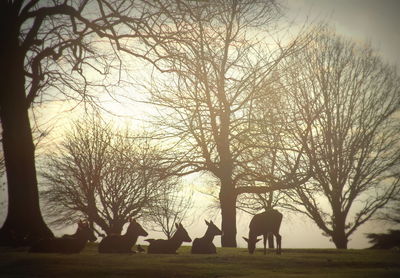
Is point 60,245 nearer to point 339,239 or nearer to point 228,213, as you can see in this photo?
point 228,213

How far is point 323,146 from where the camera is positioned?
27.9m

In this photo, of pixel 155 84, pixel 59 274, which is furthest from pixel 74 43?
pixel 59 274

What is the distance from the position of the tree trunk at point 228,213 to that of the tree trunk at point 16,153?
10.5m

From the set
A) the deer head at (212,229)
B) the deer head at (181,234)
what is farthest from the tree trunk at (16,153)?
the deer head at (212,229)

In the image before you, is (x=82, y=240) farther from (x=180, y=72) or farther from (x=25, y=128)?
(x=180, y=72)

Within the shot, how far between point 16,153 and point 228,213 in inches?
473

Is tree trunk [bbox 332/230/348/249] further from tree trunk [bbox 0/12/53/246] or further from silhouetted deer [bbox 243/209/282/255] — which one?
tree trunk [bbox 0/12/53/246]

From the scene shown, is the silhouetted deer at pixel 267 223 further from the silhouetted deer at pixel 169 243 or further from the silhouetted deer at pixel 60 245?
the silhouetted deer at pixel 60 245

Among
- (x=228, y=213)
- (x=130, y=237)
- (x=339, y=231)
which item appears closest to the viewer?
(x=130, y=237)

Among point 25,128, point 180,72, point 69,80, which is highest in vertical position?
point 69,80

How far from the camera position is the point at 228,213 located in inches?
990

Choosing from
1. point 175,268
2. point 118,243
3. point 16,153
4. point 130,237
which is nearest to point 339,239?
point 130,237

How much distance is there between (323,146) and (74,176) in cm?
1960

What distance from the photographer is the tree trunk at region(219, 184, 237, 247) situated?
81.9ft
